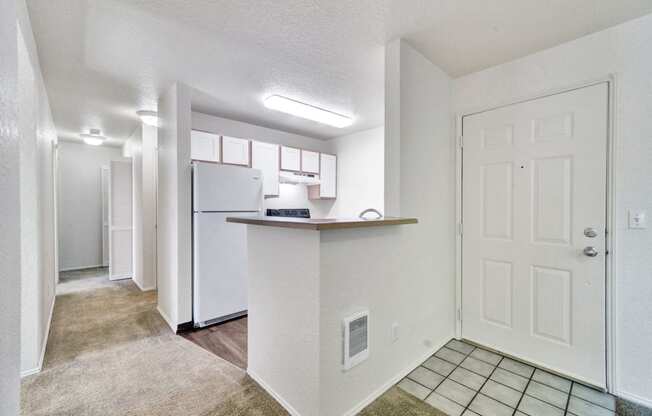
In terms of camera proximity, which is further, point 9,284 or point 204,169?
point 204,169

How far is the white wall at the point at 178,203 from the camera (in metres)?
2.68

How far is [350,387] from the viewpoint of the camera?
63.9 inches

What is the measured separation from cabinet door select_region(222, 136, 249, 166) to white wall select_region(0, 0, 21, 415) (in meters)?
2.26

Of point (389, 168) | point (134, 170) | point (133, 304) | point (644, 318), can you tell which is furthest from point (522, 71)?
point (134, 170)

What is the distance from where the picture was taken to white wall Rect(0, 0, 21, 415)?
98 cm

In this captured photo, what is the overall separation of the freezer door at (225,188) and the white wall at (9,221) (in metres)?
1.53

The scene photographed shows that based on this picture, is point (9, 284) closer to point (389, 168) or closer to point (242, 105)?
point (389, 168)

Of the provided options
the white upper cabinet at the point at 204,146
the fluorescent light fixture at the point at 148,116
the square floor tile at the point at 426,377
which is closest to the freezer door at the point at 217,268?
the white upper cabinet at the point at 204,146

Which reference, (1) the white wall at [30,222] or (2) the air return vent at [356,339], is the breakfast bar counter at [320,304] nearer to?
(2) the air return vent at [356,339]

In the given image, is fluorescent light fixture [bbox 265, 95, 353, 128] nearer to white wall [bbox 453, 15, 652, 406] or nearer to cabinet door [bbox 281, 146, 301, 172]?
cabinet door [bbox 281, 146, 301, 172]

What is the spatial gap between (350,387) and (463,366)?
1018 millimetres

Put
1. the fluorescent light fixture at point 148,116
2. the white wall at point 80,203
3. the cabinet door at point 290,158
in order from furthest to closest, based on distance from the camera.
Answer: the white wall at point 80,203 → the cabinet door at point 290,158 → the fluorescent light fixture at point 148,116

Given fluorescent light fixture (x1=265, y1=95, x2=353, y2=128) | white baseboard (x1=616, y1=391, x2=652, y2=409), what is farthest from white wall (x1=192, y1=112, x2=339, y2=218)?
white baseboard (x1=616, y1=391, x2=652, y2=409)

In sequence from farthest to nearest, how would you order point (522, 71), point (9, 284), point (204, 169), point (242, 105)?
point (242, 105) < point (204, 169) < point (522, 71) < point (9, 284)
